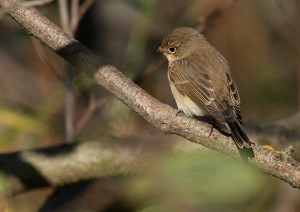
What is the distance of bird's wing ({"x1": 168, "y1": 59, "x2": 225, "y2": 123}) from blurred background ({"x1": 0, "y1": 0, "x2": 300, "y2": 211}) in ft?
1.03

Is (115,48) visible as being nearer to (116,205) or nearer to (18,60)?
(18,60)

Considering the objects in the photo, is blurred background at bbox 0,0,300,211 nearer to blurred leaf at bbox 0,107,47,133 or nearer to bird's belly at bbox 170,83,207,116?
blurred leaf at bbox 0,107,47,133

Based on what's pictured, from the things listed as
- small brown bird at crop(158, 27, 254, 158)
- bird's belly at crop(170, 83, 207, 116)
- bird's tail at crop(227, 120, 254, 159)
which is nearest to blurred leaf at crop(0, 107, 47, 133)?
small brown bird at crop(158, 27, 254, 158)

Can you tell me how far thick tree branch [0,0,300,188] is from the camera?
3.91 m

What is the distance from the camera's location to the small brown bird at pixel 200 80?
4.94 metres

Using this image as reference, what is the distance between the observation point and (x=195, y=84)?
532cm

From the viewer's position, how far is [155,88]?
26.3 ft

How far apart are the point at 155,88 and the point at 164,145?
259 cm

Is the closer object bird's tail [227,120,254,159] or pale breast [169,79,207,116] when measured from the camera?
bird's tail [227,120,254,159]

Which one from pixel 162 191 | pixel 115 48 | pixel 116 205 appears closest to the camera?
pixel 162 191

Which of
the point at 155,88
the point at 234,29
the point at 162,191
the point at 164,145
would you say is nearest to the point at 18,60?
the point at 155,88

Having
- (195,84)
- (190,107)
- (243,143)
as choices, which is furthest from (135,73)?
(243,143)

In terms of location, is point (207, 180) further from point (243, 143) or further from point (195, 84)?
point (195, 84)

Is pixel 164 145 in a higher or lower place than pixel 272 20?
lower
